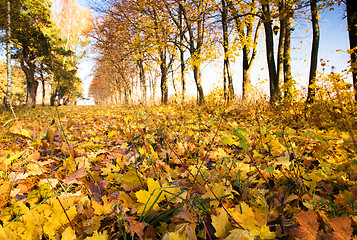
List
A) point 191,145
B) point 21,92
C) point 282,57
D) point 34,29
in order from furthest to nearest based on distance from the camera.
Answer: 1. point 21,92
2. point 34,29
3. point 282,57
4. point 191,145

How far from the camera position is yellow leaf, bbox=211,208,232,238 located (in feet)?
2.61

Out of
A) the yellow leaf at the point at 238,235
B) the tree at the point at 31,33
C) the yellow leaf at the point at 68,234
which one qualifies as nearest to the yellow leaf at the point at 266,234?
the yellow leaf at the point at 238,235

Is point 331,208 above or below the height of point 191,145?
below

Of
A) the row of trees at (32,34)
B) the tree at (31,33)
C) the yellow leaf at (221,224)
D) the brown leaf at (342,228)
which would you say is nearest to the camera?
the brown leaf at (342,228)

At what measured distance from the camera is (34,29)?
46.7 ft

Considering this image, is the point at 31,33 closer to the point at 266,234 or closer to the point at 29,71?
the point at 29,71

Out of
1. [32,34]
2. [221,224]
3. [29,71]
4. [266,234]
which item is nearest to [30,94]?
[29,71]

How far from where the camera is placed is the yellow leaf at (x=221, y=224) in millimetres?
797

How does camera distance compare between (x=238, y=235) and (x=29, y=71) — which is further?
(x=29, y=71)

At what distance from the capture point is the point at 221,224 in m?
0.81

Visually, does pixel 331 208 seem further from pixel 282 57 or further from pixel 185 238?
pixel 282 57

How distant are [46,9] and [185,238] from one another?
20.8m

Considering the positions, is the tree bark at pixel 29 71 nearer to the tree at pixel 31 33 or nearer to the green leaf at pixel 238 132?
the tree at pixel 31 33

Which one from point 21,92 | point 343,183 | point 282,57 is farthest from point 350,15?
point 21,92
